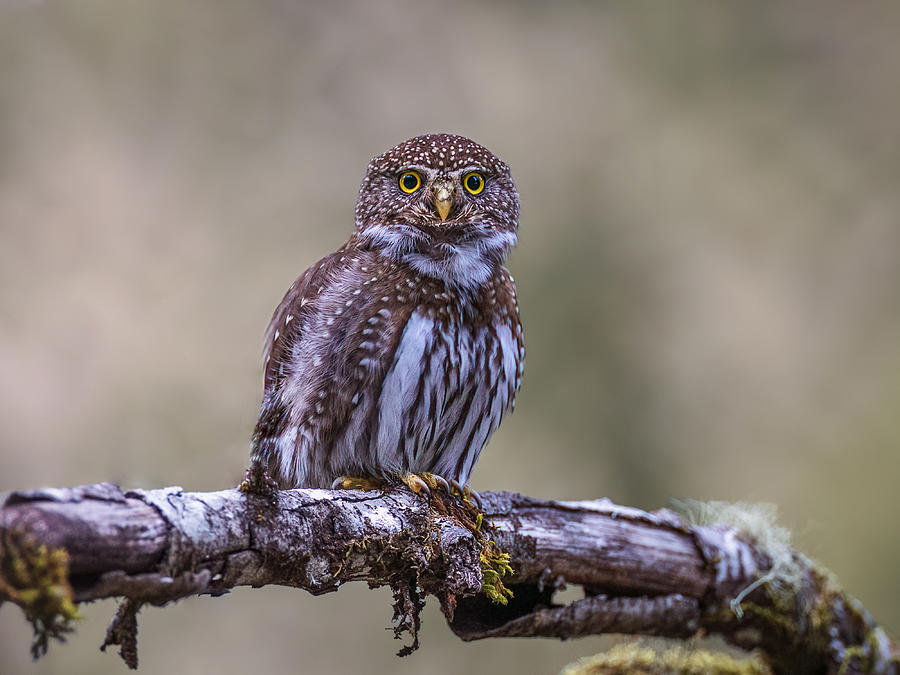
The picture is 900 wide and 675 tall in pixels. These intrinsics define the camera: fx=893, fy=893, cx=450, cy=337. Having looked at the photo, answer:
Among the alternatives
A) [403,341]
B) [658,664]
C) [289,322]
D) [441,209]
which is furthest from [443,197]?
[658,664]

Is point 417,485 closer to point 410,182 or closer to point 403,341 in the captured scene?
point 403,341

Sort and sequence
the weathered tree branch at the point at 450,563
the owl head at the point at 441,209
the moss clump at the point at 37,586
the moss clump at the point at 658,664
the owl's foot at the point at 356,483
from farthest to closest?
the moss clump at the point at 658,664 → the owl head at the point at 441,209 → the owl's foot at the point at 356,483 → the weathered tree branch at the point at 450,563 → the moss clump at the point at 37,586

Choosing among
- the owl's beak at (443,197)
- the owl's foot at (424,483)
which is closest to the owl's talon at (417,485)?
the owl's foot at (424,483)

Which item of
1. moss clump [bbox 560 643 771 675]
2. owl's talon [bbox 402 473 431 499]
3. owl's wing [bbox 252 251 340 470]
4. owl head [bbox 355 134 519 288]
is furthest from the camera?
moss clump [bbox 560 643 771 675]

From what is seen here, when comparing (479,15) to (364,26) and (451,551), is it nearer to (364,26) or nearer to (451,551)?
(364,26)

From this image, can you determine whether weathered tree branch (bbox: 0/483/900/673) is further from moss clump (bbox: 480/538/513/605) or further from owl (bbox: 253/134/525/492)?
owl (bbox: 253/134/525/492)

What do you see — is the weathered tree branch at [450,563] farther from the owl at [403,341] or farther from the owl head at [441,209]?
the owl head at [441,209]

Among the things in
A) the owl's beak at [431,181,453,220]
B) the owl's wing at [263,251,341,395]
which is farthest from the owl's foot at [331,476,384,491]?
the owl's beak at [431,181,453,220]
